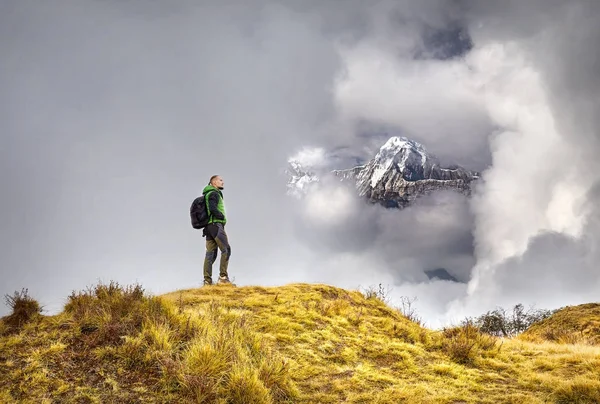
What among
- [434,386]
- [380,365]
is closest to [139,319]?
[380,365]

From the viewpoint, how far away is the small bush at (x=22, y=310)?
6.67 meters

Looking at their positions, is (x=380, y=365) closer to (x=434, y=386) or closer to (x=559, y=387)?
(x=434, y=386)

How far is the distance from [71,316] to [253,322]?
3.20 meters

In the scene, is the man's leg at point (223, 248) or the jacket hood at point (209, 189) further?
the jacket hood at point (209, 189)

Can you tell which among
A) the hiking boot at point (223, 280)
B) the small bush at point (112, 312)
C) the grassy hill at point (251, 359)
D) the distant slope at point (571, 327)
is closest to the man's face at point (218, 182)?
the hiking boot at point (223, 280)

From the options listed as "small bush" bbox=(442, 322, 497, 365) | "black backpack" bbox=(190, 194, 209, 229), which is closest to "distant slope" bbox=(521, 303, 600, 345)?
"small bush" bbox=(442, 322, 497, 365)

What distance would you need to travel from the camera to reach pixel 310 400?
5250 millimetres

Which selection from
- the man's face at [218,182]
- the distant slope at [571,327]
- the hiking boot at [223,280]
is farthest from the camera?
the man's face at [218,182]

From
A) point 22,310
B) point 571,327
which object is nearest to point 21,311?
point 22,310

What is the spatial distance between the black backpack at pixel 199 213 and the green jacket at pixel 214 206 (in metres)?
0.20

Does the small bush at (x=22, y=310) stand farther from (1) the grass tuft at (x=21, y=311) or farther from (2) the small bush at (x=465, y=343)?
(2) the small bush at (x=465, y=343)

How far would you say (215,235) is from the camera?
40.3 feet

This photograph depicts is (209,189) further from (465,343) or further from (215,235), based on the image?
(465,343)

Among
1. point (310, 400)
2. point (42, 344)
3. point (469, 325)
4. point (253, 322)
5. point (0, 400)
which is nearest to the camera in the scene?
point (0, 400)
